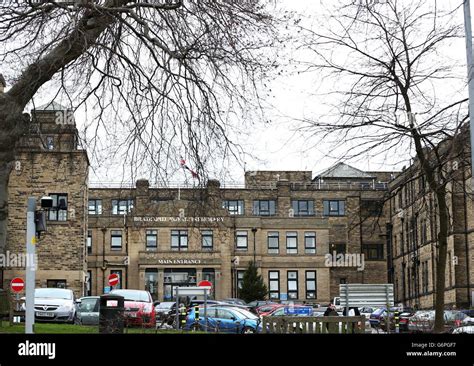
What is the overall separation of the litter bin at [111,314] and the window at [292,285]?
65.7m

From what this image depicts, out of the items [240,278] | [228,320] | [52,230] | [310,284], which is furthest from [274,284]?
[228,320]

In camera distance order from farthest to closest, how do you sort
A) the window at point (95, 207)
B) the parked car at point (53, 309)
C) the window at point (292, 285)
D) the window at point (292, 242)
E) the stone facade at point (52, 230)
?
the window at point (95, 207), the window at point (292, 242), the window at point (292, 285), the stone facade at point (52, 230), the parked car at point (53, 309)

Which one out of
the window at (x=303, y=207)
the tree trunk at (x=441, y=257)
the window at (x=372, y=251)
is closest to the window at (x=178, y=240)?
the window at (x=303, y=207)

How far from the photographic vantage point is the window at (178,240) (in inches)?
3312

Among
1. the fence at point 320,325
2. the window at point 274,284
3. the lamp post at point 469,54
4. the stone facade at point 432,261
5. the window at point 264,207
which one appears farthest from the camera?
the window at point 264,207

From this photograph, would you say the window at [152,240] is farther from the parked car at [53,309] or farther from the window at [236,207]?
the parked car at [53,309]

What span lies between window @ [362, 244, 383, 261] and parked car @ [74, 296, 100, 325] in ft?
182

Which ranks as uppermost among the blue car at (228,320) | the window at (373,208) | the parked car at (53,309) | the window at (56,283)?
the window at (373,208)

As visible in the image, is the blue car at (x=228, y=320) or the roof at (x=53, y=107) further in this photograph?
the blue car at (x=228, y=320)

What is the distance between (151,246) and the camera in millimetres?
84500

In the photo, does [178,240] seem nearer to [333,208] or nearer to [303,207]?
[303,207]

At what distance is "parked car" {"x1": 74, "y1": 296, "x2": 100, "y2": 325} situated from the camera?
34419 mm

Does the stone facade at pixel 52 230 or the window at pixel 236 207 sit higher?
the window at pixel 236 207
